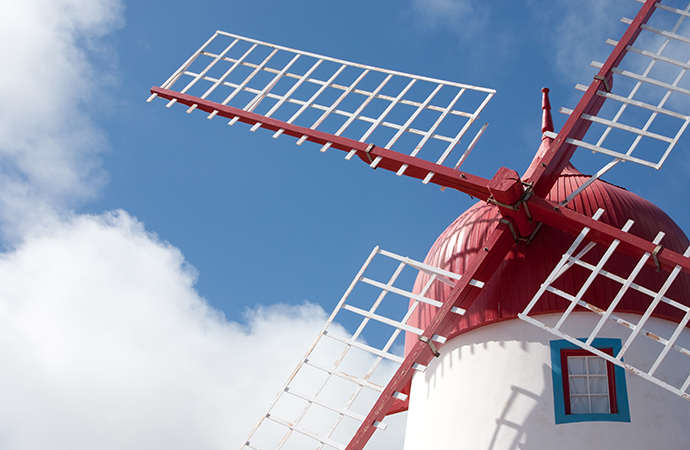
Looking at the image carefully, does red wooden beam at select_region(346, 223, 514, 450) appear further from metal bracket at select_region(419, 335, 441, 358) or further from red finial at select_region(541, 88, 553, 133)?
red finial at select_region(541, 88, 553, 133)

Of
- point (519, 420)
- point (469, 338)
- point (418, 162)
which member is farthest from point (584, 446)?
point (418, 162)

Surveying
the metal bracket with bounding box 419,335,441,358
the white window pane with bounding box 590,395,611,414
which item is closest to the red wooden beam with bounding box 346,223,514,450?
the metal bracket with bounding box 419,335,441,358

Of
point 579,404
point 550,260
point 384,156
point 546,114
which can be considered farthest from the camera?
point 546,114

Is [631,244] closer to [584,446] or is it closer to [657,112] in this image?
[657,112]

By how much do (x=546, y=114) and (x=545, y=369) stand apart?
3645 mm

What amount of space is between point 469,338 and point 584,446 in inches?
63.8

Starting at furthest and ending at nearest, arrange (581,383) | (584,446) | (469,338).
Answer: (469,338)
(581,383)
(584,446)

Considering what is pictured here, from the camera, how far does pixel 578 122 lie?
6.97 metres

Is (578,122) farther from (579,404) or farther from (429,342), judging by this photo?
(579,404)

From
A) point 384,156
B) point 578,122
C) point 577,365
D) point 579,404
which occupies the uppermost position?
point 578,122

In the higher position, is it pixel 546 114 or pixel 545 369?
pixel 546 114

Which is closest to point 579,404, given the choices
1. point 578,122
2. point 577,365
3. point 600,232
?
point 577,365

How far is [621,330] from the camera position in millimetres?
6906

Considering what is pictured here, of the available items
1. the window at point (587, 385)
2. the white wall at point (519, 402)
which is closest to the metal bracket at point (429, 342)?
the white wall at point (519, 402)
